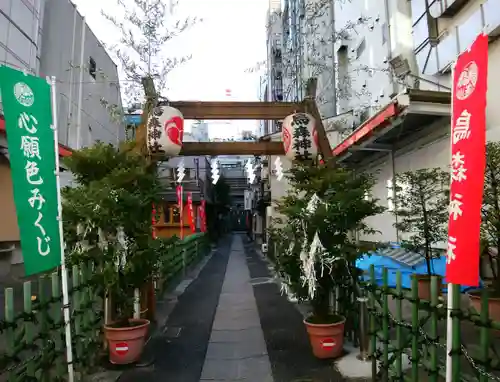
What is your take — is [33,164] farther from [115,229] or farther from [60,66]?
[60,66]

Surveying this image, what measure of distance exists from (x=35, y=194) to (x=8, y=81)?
120 centimetres

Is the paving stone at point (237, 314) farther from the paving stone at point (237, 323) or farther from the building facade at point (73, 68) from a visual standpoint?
the building facade at point (73, 68)

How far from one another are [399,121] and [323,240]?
542 cm

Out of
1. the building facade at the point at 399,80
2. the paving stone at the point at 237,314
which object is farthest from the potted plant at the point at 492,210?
the paving stone at the point at 237,314

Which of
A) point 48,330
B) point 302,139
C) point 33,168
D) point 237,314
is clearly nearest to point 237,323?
point 237,314

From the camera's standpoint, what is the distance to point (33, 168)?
14.0ft

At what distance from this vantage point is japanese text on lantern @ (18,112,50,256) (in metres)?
4.19

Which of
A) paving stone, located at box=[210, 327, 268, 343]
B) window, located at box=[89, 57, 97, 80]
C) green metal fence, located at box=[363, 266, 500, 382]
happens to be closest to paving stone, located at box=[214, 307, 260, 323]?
paving stone, located at box=[210, 327, 268, 343]

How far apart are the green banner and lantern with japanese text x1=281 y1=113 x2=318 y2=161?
4.38m

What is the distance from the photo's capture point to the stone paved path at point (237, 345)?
592 centimetres

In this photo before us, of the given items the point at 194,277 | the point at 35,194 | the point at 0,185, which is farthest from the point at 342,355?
the point at 0,185

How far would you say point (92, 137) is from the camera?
68.8 ft

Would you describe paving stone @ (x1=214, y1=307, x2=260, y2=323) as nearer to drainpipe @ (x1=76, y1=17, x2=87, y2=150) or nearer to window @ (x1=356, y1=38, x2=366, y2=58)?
window @ (x1=356, y1=38, x2=366, y2=58)

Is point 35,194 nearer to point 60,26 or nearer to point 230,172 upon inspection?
point 60,26
